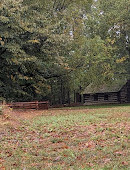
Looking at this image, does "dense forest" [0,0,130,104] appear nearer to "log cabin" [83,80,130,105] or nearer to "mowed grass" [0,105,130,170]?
"log cabin" [83,80,130,105]

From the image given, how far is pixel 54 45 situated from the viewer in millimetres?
22812

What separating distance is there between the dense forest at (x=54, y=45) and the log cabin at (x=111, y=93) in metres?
4.77

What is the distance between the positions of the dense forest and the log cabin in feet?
15.6

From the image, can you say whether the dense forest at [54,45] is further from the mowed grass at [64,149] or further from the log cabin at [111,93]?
the mowed grass at [64,149]

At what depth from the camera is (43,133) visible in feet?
31.2

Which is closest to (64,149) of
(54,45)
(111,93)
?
(54,45)

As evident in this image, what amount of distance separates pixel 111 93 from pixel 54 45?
16.7 meters

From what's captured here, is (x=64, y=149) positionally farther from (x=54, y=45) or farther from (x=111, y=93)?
(x=111, y=93)

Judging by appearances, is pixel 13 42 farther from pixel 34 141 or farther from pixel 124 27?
pixel 124 27

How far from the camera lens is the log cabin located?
3528 centimetres

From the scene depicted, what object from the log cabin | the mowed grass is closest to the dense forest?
the log cabin

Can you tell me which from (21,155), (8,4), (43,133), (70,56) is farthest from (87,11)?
(21,155)

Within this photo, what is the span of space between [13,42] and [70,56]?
8.83 metres

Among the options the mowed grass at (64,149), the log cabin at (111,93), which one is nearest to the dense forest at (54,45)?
the log cabin at (111,93)
